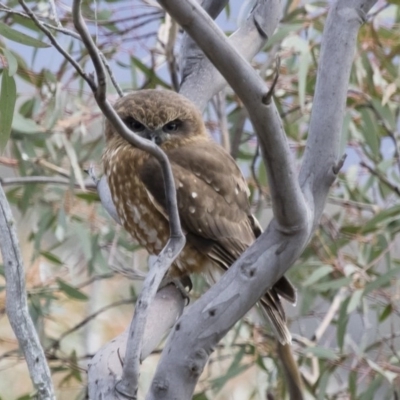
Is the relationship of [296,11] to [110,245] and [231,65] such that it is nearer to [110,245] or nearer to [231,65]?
[110,245]

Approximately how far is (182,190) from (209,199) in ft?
0.28

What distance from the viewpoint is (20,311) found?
5.47 feet

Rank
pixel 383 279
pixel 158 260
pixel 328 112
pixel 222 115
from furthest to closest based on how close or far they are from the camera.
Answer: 1. pixel 222 115
2. pixel 383 279
3. pixel 328 112
4. pixel 158 260

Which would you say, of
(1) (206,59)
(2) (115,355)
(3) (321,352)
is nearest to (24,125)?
(1) (206,59)

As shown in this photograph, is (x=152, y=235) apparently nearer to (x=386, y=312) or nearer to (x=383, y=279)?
(x=383, y=279)

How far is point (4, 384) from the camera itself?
3824 mm

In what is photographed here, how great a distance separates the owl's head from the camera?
258 centimetres

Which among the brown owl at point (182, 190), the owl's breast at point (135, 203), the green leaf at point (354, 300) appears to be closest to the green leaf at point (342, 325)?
the green leaf at point (354, 300)

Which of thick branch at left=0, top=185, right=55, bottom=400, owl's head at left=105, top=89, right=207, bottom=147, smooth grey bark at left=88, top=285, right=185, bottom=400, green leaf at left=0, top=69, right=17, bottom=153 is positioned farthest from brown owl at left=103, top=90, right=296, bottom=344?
thick branch at left=0, top=185, right=55, bottom=400

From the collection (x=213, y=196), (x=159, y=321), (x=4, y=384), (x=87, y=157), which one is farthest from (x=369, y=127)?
(x=4, y=384)

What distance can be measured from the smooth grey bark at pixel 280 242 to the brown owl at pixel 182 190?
2.61 ft

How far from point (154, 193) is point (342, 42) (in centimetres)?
86

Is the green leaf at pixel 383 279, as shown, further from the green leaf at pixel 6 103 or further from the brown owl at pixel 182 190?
the green leaf at pixel 6 103

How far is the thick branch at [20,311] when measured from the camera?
1610mm
